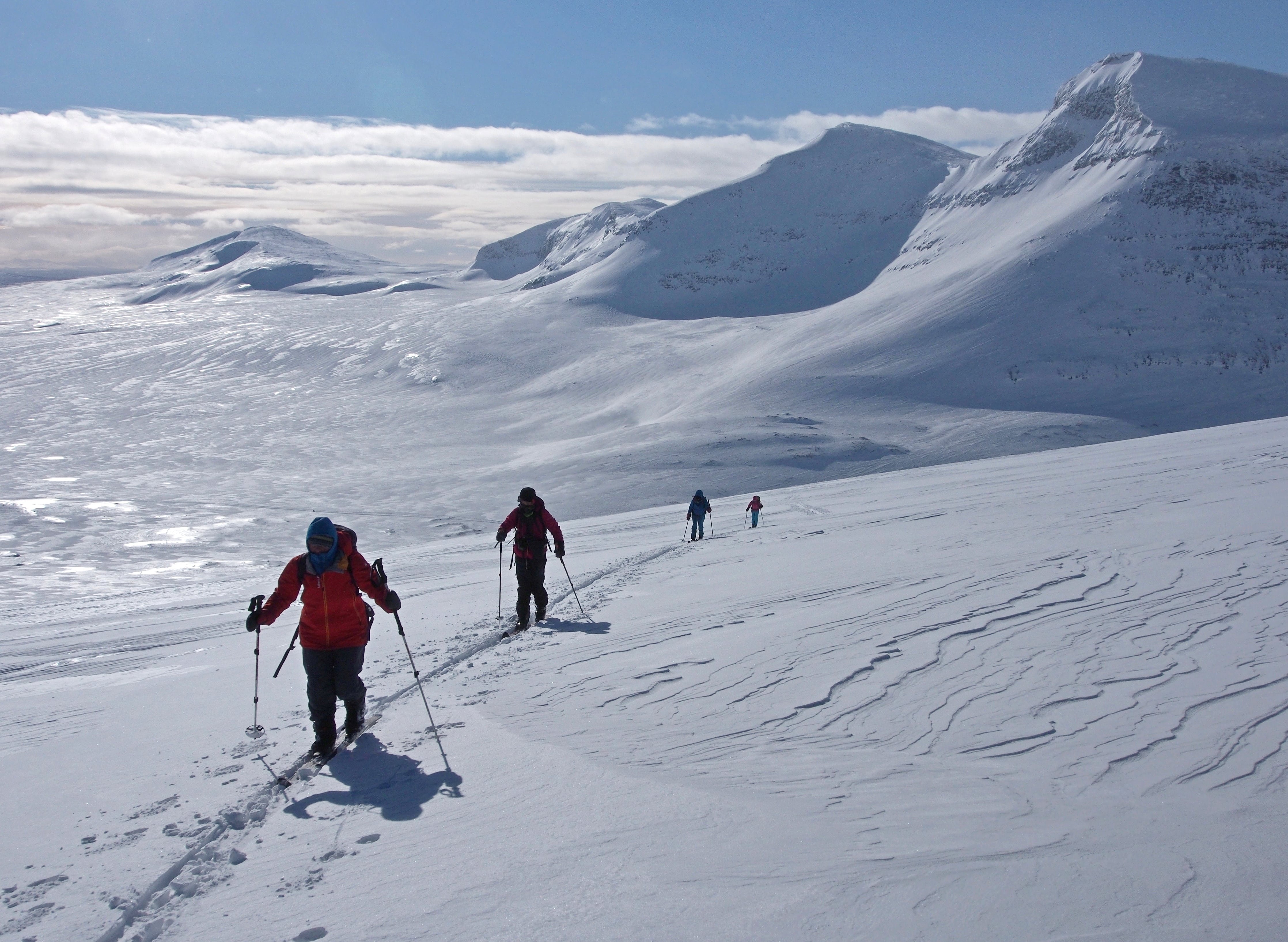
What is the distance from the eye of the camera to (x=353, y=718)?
229 inches

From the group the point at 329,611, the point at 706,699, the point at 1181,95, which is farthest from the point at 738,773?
the point at 1181,95

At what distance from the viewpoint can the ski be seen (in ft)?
16.3

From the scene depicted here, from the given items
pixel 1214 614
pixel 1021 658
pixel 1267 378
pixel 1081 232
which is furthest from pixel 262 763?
pixel 1081 232

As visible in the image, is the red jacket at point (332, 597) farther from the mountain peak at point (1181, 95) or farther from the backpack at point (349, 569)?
the mountain peak at point (1181, 95)

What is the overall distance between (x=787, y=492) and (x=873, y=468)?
8311 mm

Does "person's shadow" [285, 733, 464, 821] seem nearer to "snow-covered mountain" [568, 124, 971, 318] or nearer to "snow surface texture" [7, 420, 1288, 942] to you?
"snow surface texture" [7, 420, 1288, 942]

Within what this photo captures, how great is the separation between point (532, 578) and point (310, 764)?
171 inches

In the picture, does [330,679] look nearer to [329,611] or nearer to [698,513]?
[329,611]

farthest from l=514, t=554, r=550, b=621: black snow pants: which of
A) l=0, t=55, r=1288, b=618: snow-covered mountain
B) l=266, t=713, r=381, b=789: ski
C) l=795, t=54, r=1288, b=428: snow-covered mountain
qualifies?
l=795, t=54, r=1288, b=428: snow-covered mountain

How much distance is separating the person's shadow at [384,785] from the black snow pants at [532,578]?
155 inches

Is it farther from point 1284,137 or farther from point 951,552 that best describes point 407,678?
point 1284,137

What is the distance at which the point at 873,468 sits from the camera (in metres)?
32.7

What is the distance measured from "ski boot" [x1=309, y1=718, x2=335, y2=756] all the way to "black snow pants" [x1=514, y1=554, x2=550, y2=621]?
3.82 metres

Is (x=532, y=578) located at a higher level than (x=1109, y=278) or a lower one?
lower
